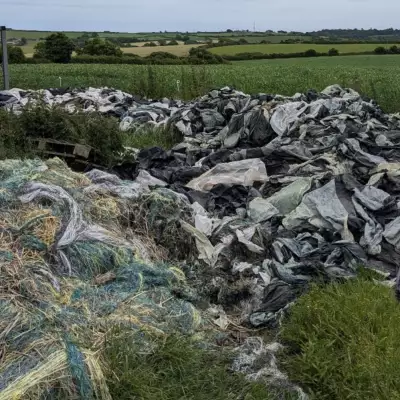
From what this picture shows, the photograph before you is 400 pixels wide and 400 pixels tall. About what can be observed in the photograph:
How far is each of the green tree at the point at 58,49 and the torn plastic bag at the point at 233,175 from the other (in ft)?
116

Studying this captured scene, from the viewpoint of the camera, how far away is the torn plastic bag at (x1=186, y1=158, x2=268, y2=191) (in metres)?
6.50

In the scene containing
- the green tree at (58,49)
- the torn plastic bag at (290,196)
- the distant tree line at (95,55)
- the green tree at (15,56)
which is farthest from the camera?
the green tree at (58,49)

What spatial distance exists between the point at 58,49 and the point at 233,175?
36.1 metres

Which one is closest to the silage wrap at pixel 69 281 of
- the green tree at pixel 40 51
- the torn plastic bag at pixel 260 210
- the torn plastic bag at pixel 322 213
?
the torn plastic bag at pixel 260 210

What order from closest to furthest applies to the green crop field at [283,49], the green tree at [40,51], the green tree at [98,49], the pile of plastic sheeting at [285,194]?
the pile of plastic sheeting at [285,194] → the green tree at [40,51] → the green tree at [98,49] → the green crop field at [283,49]

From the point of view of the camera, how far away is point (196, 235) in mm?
5051

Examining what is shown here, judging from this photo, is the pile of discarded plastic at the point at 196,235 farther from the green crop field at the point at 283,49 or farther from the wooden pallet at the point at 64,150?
the green crop field at the point at 283,49

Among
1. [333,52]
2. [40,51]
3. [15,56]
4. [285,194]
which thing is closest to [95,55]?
[40,51]

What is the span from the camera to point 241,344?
3.92m

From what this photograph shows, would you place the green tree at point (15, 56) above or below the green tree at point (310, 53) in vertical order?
below

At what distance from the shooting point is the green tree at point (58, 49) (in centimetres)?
3956

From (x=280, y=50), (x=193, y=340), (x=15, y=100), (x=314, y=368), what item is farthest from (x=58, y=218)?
(x=280, y=50)

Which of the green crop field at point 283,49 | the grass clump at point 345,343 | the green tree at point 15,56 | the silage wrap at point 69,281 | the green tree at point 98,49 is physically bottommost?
the grass clump at point 345,343

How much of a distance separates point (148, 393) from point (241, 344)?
1.20 meters
